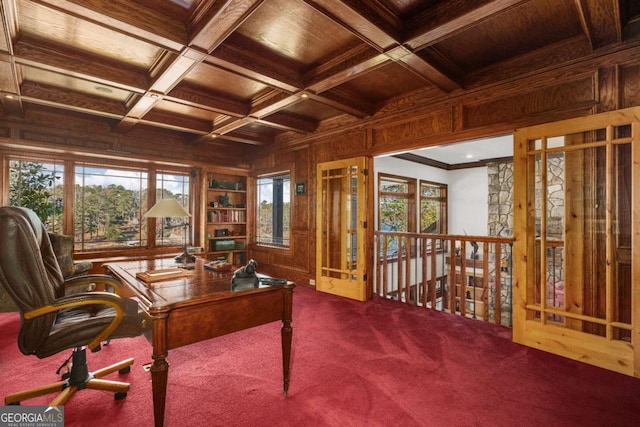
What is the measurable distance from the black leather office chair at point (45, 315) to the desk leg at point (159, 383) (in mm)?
489

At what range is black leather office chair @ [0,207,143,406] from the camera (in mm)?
1527

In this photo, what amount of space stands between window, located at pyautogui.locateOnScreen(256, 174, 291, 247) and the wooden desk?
3761 millimetres

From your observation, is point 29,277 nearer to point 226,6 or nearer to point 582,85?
point 226,6

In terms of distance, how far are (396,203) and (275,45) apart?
4.49 metres

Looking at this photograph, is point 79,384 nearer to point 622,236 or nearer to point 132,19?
point 132,19

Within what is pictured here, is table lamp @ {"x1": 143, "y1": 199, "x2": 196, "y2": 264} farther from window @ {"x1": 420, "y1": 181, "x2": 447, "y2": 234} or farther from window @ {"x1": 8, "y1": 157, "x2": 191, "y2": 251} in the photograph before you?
window @ {"x1": 420, "y1": 181, "x2": 447, "y2": 234}

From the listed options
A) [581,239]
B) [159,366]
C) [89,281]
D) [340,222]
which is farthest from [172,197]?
[581,239]

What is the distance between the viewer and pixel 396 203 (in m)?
6.41

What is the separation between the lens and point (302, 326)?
3.18 metres

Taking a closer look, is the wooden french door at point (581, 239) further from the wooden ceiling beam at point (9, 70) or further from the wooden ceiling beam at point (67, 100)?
the wooden ceiling beam at point (67, 100)

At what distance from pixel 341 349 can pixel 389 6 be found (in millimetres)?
2798

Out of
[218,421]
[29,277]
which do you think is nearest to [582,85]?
[218,421]

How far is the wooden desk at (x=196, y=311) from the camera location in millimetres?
1467

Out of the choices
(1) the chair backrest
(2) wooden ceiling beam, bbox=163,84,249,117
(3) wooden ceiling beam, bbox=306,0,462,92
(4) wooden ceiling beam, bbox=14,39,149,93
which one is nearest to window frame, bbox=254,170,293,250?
(2) wooden ceiling beam, bbox=163,84,249,117
